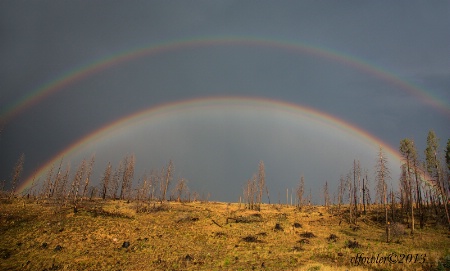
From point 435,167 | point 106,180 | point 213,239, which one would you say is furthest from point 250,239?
point 106,180

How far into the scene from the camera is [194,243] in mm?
39969

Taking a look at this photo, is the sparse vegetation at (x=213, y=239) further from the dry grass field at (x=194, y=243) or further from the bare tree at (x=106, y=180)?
the bare tree at (x=106, y=180)

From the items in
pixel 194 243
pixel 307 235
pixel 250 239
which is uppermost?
pixel 307 235

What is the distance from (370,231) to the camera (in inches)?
1898

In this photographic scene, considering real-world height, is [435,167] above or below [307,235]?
above

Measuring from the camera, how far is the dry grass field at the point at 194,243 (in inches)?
1126

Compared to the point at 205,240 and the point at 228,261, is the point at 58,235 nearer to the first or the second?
the point at 205,240

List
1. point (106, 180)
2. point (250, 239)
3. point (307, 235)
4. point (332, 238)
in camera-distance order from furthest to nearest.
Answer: point (106, 180)
point (307, 235)
point (332, 238)
point (250, 239)

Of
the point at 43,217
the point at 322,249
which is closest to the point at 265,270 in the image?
the point at 322,249

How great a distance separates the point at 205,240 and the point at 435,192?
2102 inches

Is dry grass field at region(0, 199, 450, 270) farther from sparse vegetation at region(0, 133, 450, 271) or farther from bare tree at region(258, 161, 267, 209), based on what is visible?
bare tree at region(258, 161, 267, 209)

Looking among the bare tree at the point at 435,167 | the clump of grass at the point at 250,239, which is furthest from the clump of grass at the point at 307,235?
the bare tree at the point at 435,167

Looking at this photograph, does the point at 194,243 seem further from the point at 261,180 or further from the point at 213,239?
the point at 261,180

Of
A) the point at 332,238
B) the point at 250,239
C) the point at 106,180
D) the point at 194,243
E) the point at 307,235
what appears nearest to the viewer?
the point at 194,243
